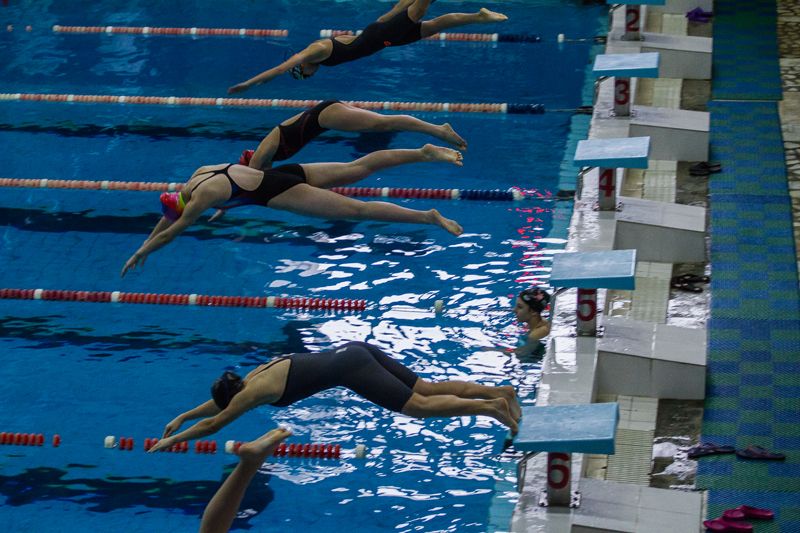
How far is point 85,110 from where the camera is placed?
34.6 feet

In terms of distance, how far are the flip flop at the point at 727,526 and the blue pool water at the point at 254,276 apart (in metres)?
0.95

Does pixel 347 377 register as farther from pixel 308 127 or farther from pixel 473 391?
pixel 308 127

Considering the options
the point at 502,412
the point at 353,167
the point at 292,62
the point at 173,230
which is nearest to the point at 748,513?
the point at 502,412

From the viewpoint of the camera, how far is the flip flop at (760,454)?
584cm

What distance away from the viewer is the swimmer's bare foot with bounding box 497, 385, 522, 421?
5902 mm

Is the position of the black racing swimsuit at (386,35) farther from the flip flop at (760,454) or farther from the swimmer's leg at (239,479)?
the swimmer's leg at (239,479)

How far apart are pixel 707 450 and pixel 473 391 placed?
1153 mm

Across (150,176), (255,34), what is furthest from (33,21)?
(150,176)

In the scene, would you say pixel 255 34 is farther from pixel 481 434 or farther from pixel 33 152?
→ pixel 481 434

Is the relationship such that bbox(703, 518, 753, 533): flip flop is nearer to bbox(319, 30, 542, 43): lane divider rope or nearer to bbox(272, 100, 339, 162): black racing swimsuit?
bbox(272, 100, 339, 162): black racing swimsuit

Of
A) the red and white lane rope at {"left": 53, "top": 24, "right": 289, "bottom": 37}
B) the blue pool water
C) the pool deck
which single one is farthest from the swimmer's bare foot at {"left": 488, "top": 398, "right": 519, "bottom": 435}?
the red and white lane rope at {"left": 53, "top": 24, "right": 289, "bottom": 37}

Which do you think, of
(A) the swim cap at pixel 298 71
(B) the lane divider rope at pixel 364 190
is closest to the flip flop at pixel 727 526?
(B) the lane divider rope at pixel 364 190

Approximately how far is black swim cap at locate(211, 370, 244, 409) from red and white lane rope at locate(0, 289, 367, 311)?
6.72ft

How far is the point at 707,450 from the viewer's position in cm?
594
